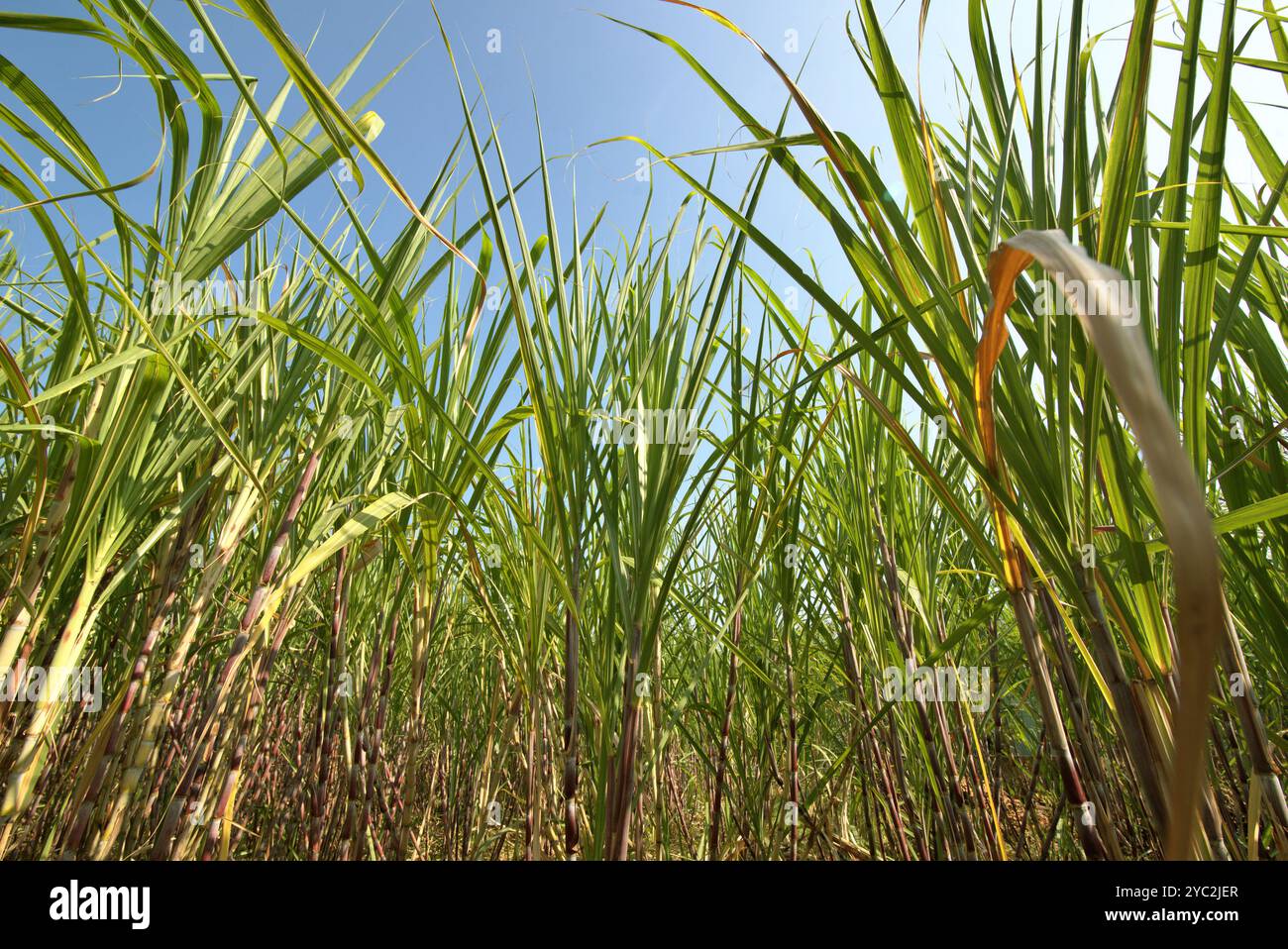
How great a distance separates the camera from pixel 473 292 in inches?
48.8

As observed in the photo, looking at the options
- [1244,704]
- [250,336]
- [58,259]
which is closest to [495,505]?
[250,336]

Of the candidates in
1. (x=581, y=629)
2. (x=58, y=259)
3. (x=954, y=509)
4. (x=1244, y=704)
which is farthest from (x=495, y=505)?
(x=1244, y=704)

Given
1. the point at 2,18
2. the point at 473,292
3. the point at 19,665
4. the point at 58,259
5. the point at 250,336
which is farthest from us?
the point at 473,292

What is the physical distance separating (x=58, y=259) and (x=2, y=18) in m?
0.23

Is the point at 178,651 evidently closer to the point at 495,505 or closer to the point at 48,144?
the point at 495,505

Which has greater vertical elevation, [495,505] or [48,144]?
[48,144]

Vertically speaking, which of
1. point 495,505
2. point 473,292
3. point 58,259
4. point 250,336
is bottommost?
point 495,505

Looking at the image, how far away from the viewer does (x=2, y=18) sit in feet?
1.66

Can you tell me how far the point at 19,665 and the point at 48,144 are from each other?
71cm

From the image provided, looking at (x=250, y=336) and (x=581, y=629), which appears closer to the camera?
(x=581, y=629)

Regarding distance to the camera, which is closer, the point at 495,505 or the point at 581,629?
the point at 581,629
